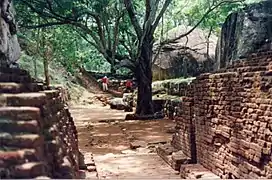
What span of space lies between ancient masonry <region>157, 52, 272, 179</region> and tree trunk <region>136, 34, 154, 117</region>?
7706mm

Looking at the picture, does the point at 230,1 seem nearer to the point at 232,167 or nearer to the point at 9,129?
the point at 232,167

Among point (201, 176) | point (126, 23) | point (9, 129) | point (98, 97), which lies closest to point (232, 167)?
point (201, 176)

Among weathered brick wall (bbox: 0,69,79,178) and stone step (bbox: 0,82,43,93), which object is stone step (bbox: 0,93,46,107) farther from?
stone step (bbox: 0,82,43,93)

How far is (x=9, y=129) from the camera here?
2736 mm

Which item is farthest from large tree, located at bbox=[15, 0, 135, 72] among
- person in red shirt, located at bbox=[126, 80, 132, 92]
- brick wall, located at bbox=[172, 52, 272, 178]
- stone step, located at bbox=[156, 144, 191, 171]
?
person in red shirt, located at bbox=[126, 80, 132, 92]

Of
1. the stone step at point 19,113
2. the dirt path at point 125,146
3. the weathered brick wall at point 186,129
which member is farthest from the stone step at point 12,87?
the weathered brick wall at point 186,129

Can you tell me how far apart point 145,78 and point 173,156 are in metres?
8.44

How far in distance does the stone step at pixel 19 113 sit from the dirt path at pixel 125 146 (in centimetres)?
403

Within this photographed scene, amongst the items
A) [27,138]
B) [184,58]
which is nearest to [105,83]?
[184,58]

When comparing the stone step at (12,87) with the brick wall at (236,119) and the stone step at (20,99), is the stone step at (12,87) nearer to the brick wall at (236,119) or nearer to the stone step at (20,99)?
the stone step at (20,99)

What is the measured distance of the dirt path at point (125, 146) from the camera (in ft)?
24.9

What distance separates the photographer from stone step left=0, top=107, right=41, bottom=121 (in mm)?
2793

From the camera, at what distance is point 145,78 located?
16172 mm

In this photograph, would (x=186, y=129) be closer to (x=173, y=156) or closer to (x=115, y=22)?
(x=173, y=156)
